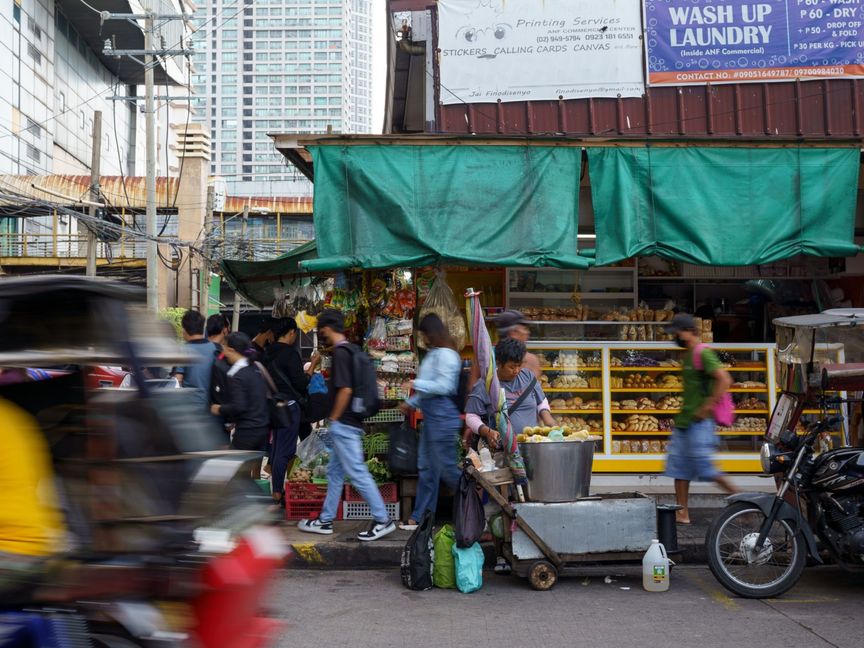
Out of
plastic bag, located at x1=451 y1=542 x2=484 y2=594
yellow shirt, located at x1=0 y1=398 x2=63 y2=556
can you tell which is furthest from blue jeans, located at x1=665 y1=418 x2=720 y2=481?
yellow shirt, located at x1=0 y1=398 x2=63 y2=556

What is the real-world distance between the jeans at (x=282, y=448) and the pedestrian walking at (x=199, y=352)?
117cm

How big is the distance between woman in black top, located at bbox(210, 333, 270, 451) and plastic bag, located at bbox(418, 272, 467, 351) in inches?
72.2

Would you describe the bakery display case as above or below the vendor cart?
above

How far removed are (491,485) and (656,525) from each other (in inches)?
53.6

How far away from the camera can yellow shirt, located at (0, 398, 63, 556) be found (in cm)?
268

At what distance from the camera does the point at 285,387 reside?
9.07m

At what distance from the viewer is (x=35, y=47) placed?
3638 cm

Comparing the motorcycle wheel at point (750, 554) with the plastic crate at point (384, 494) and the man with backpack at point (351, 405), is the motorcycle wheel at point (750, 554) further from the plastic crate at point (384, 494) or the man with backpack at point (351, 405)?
the plastic crate at point (384, 494)

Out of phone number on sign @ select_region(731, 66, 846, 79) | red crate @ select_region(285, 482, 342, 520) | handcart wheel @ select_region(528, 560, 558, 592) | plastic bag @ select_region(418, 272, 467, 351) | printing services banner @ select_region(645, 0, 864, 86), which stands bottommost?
handcart wheel @ select_region(528, 560, 558, 592)

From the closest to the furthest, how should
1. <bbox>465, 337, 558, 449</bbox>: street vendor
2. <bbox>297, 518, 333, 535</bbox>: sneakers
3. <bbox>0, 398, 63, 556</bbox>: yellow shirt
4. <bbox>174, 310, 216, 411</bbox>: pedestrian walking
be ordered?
<bbox>0, 398, 63, 556</bbox>: yellow shirt
<bbox>465, 337, 558, 449</bbox>: street vendor
<bbox>297, 518, 333, 535</bbox>: sneakers
<bbox>174, 310, 216, 411</bbox>: pedestrian walking

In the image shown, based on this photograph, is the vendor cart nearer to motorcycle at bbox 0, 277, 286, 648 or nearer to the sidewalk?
the sidewalk

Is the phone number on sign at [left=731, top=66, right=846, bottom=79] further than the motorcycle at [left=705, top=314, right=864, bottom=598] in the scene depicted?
Yes

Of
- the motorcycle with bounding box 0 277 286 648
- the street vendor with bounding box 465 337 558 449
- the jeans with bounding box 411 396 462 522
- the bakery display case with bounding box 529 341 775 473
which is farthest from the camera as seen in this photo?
the bakery display case with bounding box 529 341 775 473

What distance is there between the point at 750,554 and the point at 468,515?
2037mm
